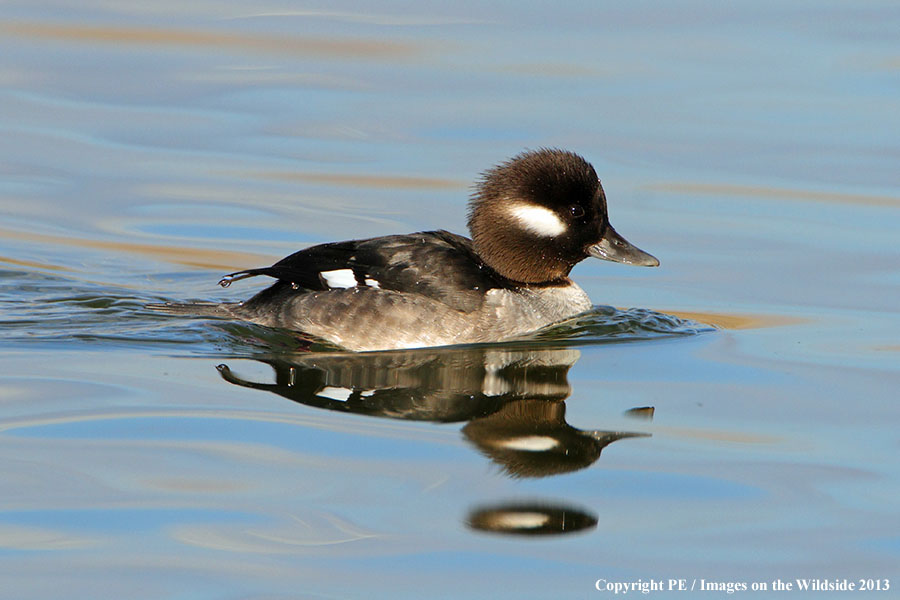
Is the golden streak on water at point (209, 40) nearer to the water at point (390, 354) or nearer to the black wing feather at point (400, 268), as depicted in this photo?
the water at point (390, 354)

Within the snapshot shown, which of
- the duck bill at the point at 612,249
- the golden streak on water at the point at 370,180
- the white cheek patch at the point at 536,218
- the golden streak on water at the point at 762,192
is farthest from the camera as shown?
the golden streak on water at the point at 370,180

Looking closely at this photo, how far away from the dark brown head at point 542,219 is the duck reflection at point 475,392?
2.60 feet

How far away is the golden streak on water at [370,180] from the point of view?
13.0m

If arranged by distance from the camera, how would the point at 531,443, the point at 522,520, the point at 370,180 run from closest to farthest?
the point at 522,520 → the point at 531,443 → the point at 370,180

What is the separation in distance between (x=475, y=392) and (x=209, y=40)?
10.4 meters

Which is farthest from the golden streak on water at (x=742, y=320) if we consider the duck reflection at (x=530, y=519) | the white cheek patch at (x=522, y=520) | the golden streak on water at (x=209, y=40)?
the golden streak on water at (x=209, y=40)

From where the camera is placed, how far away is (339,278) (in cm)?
940

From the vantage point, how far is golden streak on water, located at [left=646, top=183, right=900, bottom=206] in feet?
41.1

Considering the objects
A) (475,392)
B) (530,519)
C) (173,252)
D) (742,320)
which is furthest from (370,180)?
(530,519)

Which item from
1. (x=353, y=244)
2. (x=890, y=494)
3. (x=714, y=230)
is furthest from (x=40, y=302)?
(x=890, y=494)

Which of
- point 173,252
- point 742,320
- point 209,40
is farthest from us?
point 209,40

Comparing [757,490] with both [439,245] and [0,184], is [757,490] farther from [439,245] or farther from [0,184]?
[0,184]

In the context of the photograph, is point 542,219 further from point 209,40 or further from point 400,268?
point 209,40

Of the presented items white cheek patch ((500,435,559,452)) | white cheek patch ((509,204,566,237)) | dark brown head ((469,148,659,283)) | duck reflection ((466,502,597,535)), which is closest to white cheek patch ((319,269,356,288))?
dark brown head ((469,148,659,283))
